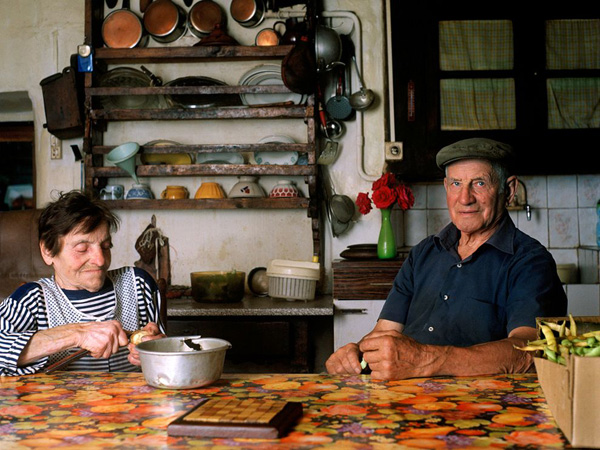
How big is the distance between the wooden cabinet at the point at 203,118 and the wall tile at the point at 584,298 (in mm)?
1419

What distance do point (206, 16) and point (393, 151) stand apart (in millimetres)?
1400

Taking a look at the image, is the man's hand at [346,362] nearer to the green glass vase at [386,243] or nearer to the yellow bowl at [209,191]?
the green glass vase at [386,243]

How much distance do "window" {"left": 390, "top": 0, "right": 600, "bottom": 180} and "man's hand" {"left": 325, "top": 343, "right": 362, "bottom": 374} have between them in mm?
2033

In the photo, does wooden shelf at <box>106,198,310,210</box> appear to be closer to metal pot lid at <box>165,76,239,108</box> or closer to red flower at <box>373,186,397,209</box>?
red flower at <box>373,186,397,209</box>

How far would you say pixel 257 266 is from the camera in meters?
4.01

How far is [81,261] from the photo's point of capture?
210 cm

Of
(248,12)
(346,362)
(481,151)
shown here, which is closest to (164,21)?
(248,12)

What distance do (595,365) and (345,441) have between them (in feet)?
1.37

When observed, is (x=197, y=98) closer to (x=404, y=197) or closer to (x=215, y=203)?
(x=215, y=203)

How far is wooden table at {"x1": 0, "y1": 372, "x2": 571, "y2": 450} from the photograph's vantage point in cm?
110

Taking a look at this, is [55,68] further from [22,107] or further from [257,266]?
[257,266]

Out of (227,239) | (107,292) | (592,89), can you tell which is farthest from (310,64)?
(107,292)

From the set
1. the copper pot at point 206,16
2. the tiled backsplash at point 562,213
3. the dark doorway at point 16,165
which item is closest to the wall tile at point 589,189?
the tiled backsplash at point 562,213

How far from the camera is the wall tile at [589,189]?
395 cm
